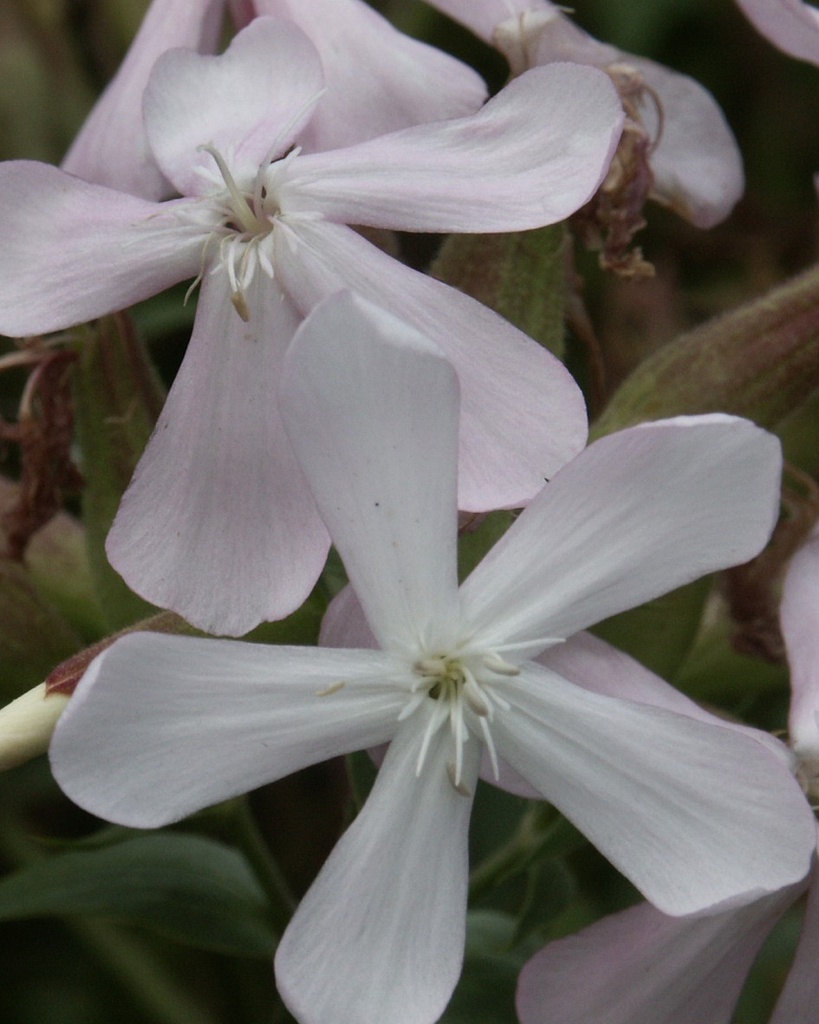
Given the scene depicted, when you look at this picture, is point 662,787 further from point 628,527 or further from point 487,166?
point 487,166

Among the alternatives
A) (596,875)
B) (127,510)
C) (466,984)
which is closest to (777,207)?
(596,875)

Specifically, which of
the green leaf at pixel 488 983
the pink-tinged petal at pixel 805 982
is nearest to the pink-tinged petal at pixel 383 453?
the pink-tinged petal at pixel 805 982

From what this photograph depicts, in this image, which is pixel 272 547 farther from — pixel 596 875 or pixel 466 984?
pixel 596 875

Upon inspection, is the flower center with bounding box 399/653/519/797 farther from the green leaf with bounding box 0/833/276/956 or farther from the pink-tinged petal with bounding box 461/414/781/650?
the green leaf with bounding box 0/833/276/956

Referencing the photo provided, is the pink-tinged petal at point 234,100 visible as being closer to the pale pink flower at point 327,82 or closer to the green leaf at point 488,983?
the pale pink flower at point 327,82

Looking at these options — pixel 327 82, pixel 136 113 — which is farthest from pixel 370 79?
pixel 136 113

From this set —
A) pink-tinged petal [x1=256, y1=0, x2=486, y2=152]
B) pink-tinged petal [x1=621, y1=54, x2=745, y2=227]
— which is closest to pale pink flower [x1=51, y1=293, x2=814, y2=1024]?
pink-tinged petal [x1=256, y1=0, x2=486, y2=152]

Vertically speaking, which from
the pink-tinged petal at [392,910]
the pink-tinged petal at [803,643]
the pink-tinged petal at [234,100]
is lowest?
the pink-tinged petal at [803,643]
